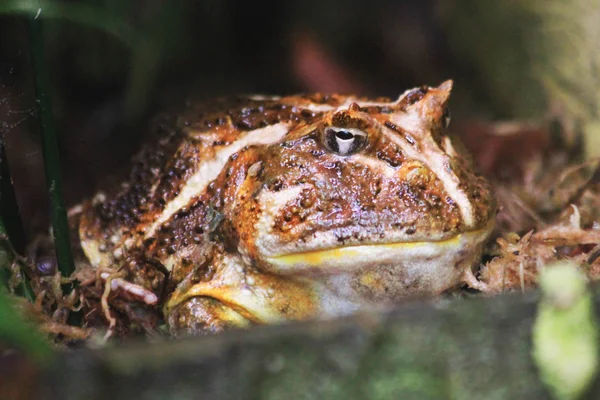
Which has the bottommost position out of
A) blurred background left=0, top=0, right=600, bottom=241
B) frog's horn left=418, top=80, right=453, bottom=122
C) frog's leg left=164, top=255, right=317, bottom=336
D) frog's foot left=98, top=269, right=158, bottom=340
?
frog's foot left=98, top=269, right=158, bottom=340

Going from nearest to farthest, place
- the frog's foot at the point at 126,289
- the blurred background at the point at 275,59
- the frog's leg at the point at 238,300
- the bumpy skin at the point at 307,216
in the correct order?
1. the bumpy skin at the point at 307,216
2. the frog's leg at the point at 238,300
3. the frog's foot at the point at 126,289
4. the blurred background at the point at 275,59

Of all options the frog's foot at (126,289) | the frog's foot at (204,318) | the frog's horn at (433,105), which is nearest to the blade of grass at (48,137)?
the frog's foot at (126,289)

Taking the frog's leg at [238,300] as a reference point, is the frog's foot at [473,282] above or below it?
above

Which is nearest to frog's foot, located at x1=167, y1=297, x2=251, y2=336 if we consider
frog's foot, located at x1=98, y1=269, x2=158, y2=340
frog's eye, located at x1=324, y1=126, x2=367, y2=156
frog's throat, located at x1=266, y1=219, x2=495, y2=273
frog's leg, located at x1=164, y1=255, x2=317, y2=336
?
frog's leg, located at x1=164, y1=255, x2=317, y2=336

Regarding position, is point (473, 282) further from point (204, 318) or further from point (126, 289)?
point (126, 289)

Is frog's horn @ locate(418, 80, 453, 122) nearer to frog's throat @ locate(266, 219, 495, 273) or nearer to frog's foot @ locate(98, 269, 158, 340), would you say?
frog's throat @ locate(266, 219, 495, 273)

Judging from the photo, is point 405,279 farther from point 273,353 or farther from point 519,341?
point 273,353

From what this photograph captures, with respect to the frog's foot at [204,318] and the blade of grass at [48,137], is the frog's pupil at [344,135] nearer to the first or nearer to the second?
the frog's foot at [204,318]

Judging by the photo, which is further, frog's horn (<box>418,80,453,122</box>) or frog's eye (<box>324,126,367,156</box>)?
frog's horn (<box>418,80,453,122</box>)

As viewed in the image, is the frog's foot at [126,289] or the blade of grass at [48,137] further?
the frog's foot at [126,289]
